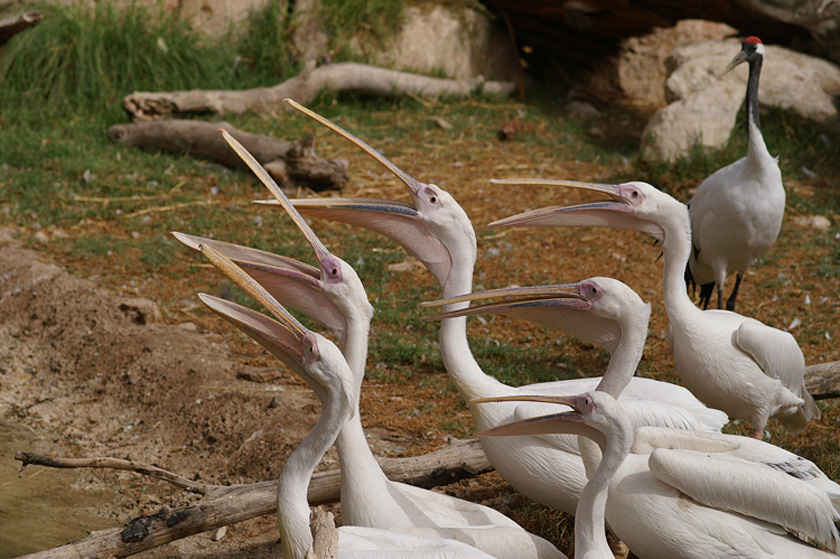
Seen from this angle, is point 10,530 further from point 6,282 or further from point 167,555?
point 6,282

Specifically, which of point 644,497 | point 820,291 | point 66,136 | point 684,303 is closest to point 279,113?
point 66,136

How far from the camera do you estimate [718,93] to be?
702cm

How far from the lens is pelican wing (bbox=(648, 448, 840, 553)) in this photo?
8.03 ft

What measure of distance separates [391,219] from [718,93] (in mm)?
4618

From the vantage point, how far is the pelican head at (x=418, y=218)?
3.21 meters

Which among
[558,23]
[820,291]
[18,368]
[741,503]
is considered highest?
[558,23]

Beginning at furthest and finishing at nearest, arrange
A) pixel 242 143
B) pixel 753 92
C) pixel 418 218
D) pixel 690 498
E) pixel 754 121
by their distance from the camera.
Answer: pixel 242 143 → pixel 753 92 → pixel 754 121 → pixel 418 218 → pixel 690 498

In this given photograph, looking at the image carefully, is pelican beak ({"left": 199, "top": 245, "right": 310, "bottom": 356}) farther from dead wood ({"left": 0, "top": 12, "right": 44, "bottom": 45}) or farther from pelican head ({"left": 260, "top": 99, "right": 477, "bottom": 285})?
dead wood ({"left": 0, "top": 12, "right": 44, "bottom": 45})

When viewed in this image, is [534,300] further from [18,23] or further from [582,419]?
[18,23]

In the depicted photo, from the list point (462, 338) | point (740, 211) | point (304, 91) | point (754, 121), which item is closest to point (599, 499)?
point (462, 338)

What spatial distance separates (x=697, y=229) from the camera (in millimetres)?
4758

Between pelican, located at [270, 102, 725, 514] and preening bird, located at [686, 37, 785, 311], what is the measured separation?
160 cm

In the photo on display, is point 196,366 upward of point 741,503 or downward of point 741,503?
downward

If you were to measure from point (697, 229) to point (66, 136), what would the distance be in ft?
16.4
